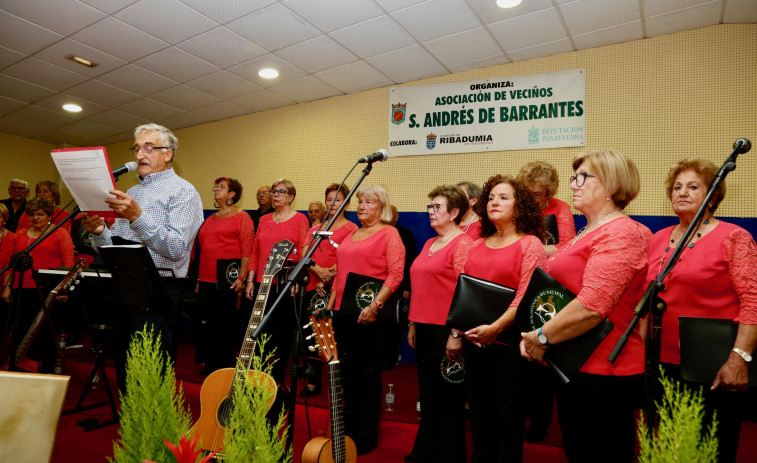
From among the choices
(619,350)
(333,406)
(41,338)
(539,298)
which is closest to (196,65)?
(41,338)

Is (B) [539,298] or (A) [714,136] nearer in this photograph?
(B) [539,298]

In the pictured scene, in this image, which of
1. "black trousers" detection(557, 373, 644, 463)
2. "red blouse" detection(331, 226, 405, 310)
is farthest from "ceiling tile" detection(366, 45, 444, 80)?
"black trousers" detection(557, 373, 644, 463)

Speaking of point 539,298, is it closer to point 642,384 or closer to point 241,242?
point 642,384

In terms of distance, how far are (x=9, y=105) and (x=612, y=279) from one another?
8.12m

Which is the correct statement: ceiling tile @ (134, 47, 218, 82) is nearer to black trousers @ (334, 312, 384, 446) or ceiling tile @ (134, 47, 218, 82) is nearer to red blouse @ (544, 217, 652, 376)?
black trousers @ (334, 312, 384, 446)

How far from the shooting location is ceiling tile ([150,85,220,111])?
5820mm

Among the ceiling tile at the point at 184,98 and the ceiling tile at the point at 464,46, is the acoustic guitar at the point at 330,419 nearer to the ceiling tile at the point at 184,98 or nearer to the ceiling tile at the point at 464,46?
the ceiling tile at the point at 464,46

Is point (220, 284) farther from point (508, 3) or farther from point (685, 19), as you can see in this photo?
point (685, 19)

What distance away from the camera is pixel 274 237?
4227 millimetres

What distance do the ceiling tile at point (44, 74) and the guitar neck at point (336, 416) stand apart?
204 inches

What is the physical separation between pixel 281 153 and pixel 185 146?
2.01 m

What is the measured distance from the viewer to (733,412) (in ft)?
6.05

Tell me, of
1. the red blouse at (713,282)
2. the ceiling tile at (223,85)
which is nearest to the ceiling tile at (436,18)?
the ceiling tile at (223,85)

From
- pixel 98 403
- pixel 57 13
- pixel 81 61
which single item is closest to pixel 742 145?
pixel 98 403
